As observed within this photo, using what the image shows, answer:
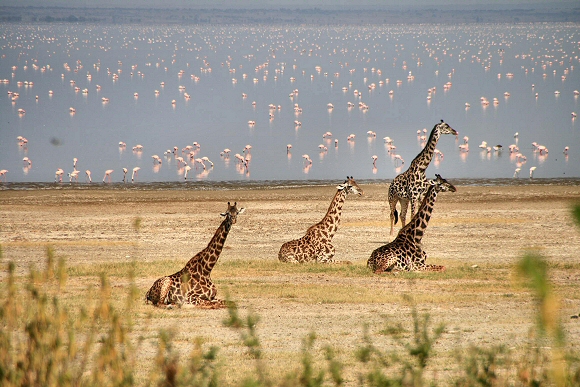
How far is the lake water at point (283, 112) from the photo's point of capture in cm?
4406

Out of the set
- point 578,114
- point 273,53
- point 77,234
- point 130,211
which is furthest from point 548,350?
point 273,53

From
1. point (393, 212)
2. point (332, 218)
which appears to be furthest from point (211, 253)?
point (393, 212)

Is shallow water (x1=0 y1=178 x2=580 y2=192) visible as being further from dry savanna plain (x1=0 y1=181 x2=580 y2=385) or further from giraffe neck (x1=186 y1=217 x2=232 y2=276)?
giraffe neck (x1=186 y1=217 x2=232 y2=276)

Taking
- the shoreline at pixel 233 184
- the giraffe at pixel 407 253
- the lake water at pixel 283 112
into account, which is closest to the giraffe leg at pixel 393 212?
the giraffe at pixel 407 253

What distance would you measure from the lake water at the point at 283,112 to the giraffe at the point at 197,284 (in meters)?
25.1

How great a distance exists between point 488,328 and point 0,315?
7.93 metres

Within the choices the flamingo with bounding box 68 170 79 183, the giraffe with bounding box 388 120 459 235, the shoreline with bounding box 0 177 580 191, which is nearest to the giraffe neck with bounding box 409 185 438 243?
the giraffe with bounding box 388 120 459 235

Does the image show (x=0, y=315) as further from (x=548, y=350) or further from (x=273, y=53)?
(x=273, y=53)

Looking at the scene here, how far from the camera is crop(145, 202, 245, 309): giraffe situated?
1345 cm

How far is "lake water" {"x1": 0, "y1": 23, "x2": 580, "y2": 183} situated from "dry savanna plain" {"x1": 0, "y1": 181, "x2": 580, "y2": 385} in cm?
982

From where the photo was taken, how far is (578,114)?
2557 inches

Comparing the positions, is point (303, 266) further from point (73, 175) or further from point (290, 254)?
point (73, 175)

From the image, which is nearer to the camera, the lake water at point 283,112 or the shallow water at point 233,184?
the shallow water at point 233,184

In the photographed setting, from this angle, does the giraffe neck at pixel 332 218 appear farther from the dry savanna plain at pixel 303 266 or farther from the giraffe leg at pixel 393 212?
the giraffe leg at pixel 393 212
